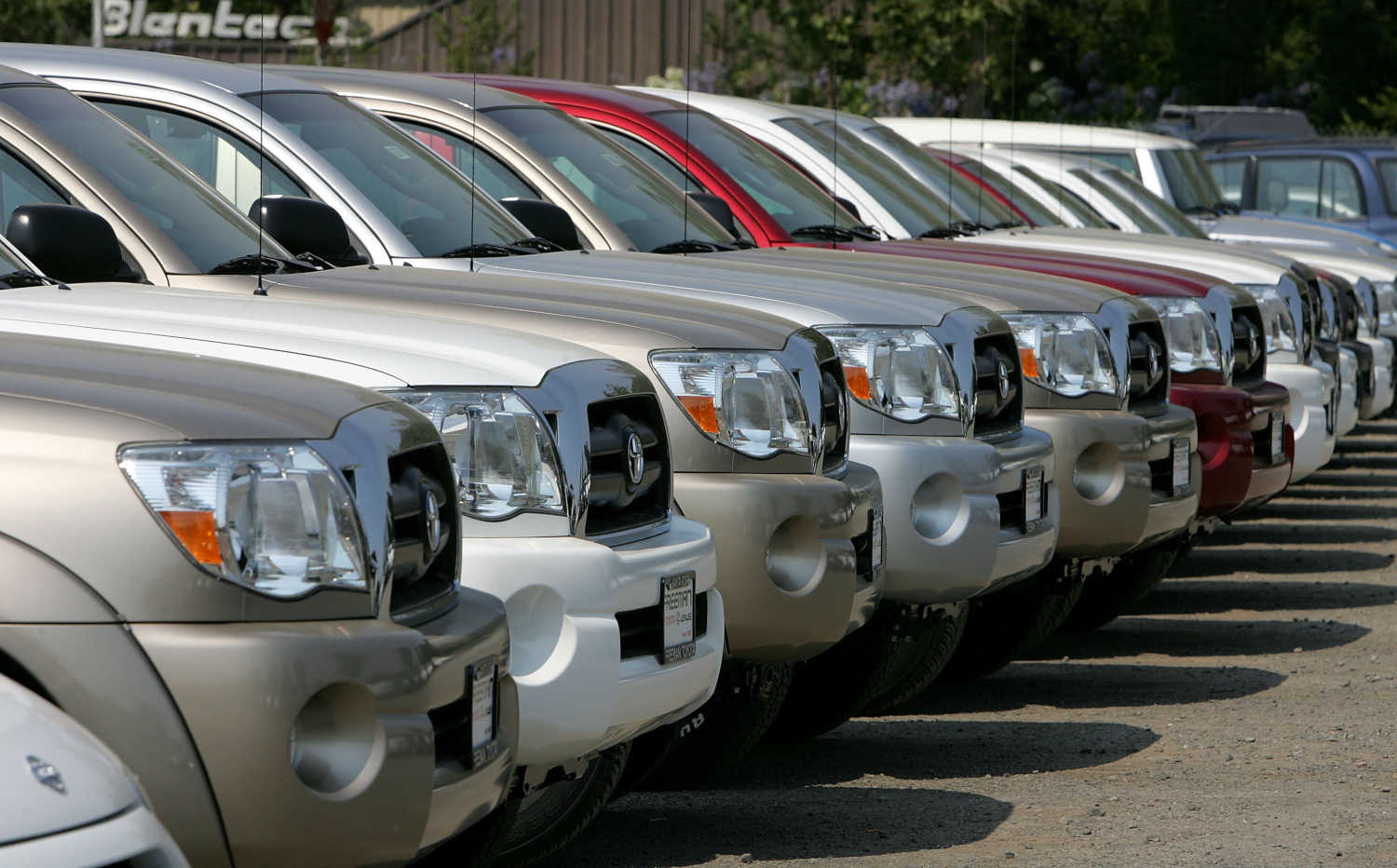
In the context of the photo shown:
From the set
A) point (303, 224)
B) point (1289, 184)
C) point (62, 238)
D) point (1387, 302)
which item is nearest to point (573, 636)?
point (62, 238)

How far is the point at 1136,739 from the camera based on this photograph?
6.47 m

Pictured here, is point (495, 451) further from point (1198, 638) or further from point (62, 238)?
point (1198, 638)

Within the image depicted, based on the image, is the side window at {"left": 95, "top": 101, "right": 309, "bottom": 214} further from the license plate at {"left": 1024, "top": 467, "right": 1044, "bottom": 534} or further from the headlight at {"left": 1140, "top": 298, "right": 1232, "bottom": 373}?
the headlight at {"left": 1140, "top": 298, "right": 1232, "bottom": 373}

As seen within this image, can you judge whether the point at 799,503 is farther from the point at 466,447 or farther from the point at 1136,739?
the point at 1136,739

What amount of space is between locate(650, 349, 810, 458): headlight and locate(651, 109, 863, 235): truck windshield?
337 cm

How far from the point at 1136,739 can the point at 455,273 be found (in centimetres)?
252

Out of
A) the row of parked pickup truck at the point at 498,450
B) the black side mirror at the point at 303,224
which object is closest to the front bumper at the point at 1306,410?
the row of parked pickup truck at the point at 498,450

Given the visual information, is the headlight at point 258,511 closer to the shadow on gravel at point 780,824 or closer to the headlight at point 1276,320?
the shadow on gravel at point 780,824

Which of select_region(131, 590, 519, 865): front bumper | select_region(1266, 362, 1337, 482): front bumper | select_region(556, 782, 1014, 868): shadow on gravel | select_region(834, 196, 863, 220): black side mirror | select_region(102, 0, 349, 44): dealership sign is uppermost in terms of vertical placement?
select_region(102, 0, 349, 44): dealership sign

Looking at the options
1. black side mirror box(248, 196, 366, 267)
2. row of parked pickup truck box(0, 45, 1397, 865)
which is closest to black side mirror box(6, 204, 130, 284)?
row of parked pickup truck box(0, 45, 1397, 865)

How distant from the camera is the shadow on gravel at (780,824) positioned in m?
5.06

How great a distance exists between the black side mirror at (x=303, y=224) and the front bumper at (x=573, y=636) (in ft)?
5.20

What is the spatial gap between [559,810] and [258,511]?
1815 millimetres

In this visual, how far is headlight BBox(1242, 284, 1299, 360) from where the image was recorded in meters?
9.59
